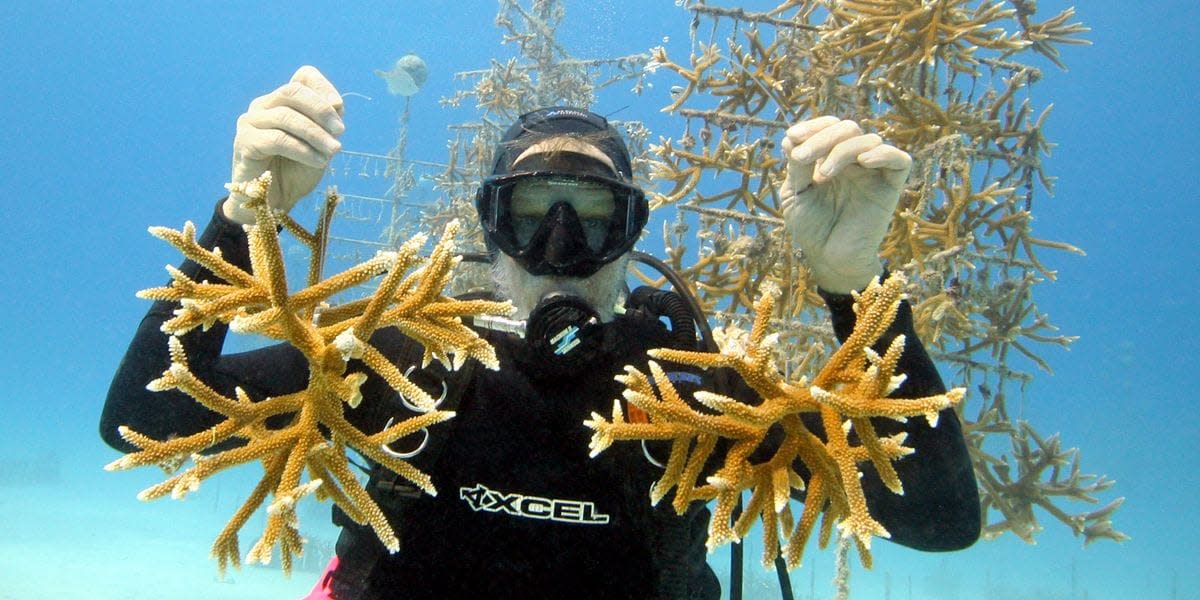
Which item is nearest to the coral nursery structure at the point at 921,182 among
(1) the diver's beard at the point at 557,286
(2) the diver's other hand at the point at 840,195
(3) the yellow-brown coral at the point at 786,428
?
(1) the diver's beard at the point at 557,286

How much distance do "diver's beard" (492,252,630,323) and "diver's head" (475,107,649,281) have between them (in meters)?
0.06

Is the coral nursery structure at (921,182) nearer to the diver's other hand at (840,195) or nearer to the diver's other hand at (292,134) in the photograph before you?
the diver's other hand at (840,195)

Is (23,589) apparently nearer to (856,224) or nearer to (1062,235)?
(856,224)

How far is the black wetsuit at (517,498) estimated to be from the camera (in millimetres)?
2676

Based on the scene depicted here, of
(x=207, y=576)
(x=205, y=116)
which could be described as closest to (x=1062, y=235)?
(x=207, y=576)

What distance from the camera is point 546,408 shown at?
302 centimetres

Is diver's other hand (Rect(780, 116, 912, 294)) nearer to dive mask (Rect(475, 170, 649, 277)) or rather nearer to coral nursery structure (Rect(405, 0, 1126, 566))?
dive mask (Rect(475, 170, 649, 277))

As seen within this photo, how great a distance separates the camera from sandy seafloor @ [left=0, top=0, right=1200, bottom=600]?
33125 millimetres

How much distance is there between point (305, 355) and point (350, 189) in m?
81.4

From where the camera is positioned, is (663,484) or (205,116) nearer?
(663,484)

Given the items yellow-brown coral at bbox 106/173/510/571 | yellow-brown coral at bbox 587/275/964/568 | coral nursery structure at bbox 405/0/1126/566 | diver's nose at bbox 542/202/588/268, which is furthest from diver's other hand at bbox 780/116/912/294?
coral nursery structure at bbox 405/0/1126/566

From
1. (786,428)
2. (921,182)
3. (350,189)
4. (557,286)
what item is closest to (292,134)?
(557,286)

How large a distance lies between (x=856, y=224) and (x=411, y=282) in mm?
1623

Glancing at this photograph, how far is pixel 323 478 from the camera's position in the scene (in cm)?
193
